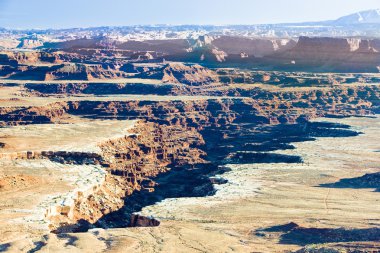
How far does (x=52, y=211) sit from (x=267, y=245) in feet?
75.6

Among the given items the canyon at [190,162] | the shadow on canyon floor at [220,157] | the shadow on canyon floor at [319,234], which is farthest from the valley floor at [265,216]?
the shadow on canyon floor at [220,157]

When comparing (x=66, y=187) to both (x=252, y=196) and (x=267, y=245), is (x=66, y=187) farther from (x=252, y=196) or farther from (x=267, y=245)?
(x=267, y=245)

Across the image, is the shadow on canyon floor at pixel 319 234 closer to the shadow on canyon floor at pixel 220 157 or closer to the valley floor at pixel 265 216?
the valley floor at pixel 265 216

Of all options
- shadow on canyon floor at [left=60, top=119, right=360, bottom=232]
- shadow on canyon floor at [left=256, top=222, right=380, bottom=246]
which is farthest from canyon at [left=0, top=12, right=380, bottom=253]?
shadow on canyon floor at [left=60, top=119, right=360, bottom=232]

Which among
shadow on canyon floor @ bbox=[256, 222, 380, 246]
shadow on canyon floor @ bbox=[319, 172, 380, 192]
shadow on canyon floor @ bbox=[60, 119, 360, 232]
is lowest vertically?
shadow on canyon floor @ bbox=[60, 119, 360, 232]

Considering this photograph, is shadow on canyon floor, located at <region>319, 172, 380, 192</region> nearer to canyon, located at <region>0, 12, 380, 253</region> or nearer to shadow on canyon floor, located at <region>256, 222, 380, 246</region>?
canyon, located at <region>0, 12, 380, 253</region>

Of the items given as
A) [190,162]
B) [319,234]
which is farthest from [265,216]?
[190,162]

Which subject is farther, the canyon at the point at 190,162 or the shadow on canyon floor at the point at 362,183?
the shadow on canyon floor at the point at 362,183

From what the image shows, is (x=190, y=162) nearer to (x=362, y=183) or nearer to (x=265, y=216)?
(x=362, y=183)

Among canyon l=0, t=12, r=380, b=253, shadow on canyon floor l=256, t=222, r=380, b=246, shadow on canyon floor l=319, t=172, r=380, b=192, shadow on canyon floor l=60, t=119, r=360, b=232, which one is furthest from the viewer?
shadow on canyon floor l=60, t=119, r=360, b=232

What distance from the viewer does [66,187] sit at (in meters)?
75.9

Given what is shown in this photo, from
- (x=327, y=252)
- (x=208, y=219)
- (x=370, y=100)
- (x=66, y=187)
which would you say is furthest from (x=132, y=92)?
(x=327, y=252)

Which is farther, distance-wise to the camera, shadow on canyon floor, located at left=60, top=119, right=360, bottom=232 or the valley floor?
shadow on canyon floor, located at left=60, top=119, right=360, bottom=232

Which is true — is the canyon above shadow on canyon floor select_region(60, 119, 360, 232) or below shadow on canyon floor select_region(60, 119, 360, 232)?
above
